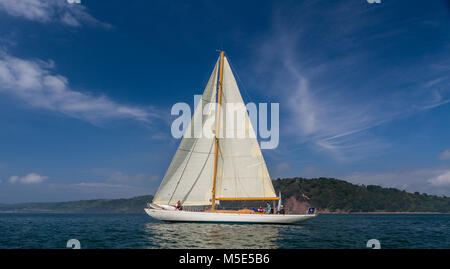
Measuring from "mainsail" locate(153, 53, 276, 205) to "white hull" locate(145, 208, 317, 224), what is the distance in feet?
4.98

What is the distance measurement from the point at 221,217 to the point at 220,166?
6023 millimetres

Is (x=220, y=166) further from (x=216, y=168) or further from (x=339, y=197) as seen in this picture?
(x=339, y=197)

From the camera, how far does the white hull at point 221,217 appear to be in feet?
103

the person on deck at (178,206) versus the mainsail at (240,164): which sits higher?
the mainsail at (240,164)

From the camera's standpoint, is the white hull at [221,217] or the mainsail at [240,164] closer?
the white hull at [221,217]

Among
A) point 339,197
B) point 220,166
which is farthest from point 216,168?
point 339,197

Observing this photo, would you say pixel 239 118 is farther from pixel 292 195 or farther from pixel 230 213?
pixel 292 195

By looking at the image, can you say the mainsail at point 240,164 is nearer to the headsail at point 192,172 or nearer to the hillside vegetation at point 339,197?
the headsail at point 192,172

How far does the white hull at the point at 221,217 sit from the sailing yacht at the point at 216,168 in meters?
0.15

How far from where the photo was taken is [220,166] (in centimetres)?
3462

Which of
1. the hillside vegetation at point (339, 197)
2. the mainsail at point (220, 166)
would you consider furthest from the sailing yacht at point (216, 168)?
the hillside vegetation at point (339, 197)

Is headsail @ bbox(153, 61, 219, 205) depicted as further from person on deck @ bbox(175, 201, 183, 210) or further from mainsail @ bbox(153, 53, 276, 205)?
person on deck @ bbox(175, 201, 183, 210)
